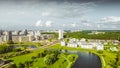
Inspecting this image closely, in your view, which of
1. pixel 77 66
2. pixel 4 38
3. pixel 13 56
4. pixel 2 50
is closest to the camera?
pixel 77 66

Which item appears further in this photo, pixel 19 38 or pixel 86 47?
pixel 19 38

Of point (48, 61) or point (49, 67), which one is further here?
point (48, 61)

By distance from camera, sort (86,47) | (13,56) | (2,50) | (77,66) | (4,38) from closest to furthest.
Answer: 1. (77,66)
2. (13,56)
3. (2,50)
4. (86,47)
5. (4,38)

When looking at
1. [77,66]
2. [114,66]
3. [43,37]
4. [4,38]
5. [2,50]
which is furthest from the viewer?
[43,37]

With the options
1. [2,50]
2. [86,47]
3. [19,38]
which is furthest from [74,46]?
[19,38]

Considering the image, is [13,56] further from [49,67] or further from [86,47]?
[86,47]

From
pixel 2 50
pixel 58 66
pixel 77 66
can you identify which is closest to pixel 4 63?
pixel 58 66

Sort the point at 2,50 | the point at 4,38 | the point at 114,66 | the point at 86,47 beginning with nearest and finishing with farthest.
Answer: the point at 114,66 < the point at 2,50 < the point at 86,47 < the point at 4,38

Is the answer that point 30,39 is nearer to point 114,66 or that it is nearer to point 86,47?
point 86,47
